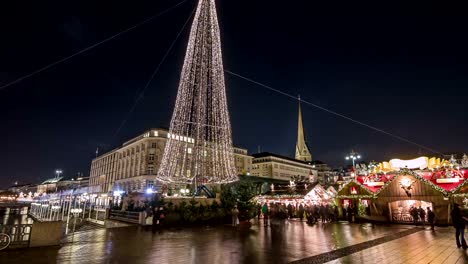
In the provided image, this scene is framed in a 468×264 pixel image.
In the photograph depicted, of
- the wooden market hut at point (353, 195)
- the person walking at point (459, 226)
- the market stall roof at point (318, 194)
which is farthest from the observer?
the market stall roof at point (318, 194)

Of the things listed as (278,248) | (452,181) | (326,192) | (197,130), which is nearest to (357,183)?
(326,192)

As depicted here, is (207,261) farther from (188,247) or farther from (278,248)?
(278,248)

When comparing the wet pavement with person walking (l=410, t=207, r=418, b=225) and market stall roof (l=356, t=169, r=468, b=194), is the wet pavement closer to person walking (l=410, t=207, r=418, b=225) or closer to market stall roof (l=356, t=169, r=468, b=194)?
person walking (l=410, t=207, r=418, b=225)

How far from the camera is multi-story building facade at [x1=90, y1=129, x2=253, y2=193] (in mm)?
73125

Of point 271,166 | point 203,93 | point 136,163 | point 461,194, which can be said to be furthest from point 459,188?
point 271,166

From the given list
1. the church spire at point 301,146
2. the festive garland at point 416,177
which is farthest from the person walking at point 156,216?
the church spire at point 301,146

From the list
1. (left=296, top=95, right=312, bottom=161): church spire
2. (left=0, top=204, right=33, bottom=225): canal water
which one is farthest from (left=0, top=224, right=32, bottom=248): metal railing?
(left=296, top=95, right=312, bottom=161): church spire

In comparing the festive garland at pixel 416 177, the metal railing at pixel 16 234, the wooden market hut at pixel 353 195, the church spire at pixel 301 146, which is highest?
the church spire at pixel 301 146

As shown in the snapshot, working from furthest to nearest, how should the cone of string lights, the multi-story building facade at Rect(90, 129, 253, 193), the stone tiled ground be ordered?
the multi-story building facade at Rect(90, 129, 253, 193) → the cone of string lights → the stone tiled ground

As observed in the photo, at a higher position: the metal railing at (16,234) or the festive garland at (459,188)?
the festive garland at (459,188)

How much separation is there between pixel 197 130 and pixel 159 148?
2128 inches

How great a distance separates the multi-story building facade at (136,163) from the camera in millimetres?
73125

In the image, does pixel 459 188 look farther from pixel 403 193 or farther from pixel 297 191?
pixel 297 191

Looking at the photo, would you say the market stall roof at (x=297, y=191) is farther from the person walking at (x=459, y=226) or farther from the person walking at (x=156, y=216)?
the person walking at (x=459, y=226)
